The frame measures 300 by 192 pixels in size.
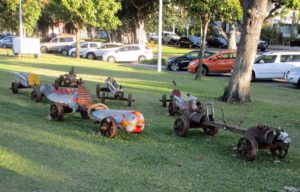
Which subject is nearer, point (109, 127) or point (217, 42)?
point (109, 127)

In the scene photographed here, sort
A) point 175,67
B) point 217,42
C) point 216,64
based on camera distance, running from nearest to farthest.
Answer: point 216,64 → point 175,67 → point 217,42

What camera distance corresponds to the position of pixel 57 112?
8.82 metres

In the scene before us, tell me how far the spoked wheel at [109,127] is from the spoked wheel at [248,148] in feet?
6.74

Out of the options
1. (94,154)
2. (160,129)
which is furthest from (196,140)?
(94,154)

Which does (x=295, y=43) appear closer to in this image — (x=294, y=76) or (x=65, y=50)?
(x=65, y=50)

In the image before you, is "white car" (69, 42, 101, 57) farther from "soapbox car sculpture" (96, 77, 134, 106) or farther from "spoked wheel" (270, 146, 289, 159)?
"spoked wheel" (270, 146, 289, 159)

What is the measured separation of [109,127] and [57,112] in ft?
5.42

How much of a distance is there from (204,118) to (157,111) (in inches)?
121

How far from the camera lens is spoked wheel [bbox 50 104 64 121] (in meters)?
8.80

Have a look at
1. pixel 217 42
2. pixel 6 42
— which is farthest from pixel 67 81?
pixel 217 42

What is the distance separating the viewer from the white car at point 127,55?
35906mm

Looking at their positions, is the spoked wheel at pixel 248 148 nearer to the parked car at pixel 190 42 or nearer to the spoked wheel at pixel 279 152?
the spoked wheel at pixel 279 152

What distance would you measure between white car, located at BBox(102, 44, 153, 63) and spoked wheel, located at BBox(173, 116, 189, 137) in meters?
28.1

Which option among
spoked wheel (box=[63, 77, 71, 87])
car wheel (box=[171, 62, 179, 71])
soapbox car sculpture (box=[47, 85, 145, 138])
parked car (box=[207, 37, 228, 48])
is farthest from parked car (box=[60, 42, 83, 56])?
soapbox car sculpture (box=[47, 85, 145, 138])
